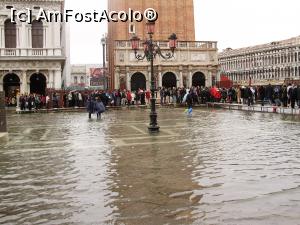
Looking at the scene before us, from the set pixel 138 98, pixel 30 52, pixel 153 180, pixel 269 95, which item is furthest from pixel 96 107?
pixel 30 52

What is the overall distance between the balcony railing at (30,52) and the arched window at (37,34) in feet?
2.32

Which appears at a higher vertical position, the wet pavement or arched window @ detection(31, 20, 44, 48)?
arched window @ detection(31, 20, 44, 48)

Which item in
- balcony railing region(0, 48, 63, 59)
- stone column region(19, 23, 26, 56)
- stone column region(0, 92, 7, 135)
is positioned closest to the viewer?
stone column region(0, 92, 7, 135)

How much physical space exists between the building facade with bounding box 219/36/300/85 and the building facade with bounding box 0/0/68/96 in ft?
164

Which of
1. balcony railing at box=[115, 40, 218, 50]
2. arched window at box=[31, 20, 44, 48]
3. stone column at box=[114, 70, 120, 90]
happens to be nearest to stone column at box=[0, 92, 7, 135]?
arched window at box=[31, 20, 44, 48]

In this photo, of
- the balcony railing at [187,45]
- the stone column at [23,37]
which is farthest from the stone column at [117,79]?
the stone column at [23,37]

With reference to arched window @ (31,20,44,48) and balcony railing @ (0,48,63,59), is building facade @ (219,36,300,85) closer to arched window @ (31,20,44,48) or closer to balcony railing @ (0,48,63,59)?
balcony railing @ (0,48,63,59)

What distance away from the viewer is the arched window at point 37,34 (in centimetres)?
3825

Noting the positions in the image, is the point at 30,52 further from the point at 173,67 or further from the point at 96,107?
the point at 96,107

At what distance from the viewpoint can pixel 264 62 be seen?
320 ft

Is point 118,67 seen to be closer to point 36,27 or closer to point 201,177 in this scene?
point 36,27

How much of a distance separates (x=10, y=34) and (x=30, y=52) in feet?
7.38

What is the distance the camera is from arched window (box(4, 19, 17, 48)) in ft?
124

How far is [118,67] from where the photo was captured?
A: 4353 cm
